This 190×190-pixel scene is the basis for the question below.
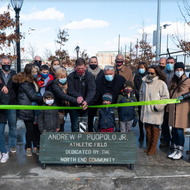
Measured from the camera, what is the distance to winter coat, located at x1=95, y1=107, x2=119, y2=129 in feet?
15.5

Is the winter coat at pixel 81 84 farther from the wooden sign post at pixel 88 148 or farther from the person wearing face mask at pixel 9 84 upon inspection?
the person wearing face mask at pixel 9 84

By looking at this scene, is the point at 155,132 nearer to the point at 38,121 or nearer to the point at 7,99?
the point at 38,121

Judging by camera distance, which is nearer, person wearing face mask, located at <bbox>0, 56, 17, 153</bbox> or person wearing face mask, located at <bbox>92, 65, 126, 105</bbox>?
person wearing face mask, located at <bbox>0, 56, 17, 153</bbox>

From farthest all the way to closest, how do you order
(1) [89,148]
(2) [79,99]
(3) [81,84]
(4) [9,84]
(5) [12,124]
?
(5) [12,124] → (4) [9,84] → (3) [81,84] → (2) [79,99] → (1) [89,148]

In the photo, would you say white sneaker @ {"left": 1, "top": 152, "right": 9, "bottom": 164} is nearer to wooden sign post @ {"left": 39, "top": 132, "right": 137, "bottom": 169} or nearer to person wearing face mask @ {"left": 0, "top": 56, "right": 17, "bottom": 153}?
person wearing face mask @ {"left": 0, "top": 56, "right": 17, "bottom": 153}

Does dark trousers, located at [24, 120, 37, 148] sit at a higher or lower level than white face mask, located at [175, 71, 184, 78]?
lower

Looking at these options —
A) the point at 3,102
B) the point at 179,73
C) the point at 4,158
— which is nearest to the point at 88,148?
the point at 4,158

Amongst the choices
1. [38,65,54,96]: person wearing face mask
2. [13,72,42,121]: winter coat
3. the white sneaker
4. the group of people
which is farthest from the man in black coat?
the white sneaker

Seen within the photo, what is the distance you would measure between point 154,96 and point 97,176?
204 centimetres

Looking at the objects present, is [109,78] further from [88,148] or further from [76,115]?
[88,148]

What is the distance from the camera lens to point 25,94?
4.82 m

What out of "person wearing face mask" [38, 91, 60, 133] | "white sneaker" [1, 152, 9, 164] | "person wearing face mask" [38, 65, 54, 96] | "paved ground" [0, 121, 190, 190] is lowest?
"paved ground" [0, 121, 190, 190]

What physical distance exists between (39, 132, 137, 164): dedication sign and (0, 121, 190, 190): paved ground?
0.66 ft

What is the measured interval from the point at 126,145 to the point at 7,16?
5355 mm
